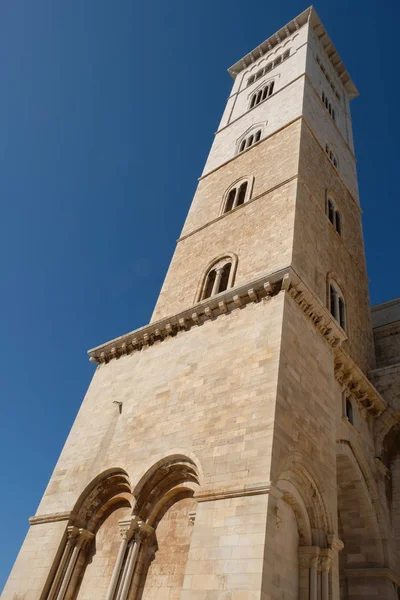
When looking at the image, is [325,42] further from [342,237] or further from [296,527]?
[296,527]

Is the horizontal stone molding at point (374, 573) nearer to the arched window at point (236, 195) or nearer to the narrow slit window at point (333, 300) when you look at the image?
the narrow slit window at point (333, 300)

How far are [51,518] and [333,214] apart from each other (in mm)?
11670

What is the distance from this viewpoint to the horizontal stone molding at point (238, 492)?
6.62 m

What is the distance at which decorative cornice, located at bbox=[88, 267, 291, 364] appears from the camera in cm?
948

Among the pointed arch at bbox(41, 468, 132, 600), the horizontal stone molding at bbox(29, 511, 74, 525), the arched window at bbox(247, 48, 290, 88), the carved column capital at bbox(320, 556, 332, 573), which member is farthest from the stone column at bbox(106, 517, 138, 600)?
the arched window at bbox(247, 48, 290, 88)

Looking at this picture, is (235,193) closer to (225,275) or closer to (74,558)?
(225,275)

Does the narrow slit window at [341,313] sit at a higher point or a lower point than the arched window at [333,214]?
lower

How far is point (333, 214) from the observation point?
1505 cm

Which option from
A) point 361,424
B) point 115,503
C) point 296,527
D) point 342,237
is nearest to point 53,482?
point 115,503

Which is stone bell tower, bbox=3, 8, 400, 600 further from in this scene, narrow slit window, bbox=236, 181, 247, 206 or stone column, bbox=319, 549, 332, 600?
narrow slit window, bbox=236, 181, 247, 206

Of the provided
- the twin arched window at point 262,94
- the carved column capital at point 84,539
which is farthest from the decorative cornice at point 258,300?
the twin arched window at point 262,94

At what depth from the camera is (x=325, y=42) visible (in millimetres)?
23938

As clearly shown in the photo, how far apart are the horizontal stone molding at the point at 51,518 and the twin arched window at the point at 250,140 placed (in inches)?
534

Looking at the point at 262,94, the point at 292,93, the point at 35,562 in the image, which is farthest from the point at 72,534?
the point at 262,94
